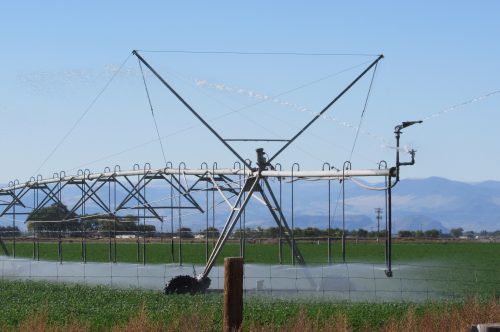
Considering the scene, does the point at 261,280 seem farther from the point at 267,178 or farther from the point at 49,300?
the point at 49,300

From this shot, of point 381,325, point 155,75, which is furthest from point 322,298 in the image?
point 155,75

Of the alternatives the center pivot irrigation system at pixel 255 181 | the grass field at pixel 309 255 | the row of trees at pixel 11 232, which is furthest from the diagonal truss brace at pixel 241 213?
the grass field at pixel 309 255

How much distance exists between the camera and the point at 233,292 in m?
16.8

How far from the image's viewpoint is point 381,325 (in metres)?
→ 24.3

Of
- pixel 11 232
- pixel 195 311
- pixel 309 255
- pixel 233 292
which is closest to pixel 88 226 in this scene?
pixel 309 255

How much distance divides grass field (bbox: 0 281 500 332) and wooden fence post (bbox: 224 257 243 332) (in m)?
1.23

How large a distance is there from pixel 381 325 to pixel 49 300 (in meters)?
10.5

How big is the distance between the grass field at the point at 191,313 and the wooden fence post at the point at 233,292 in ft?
4.05

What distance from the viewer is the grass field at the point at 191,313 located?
20016 mm

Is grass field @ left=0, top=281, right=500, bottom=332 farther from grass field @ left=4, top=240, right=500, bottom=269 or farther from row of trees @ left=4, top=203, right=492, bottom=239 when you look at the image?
grass field @ left=4, top=240, right=500, bottom=269

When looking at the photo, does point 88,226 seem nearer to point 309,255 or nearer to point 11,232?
point 309,255

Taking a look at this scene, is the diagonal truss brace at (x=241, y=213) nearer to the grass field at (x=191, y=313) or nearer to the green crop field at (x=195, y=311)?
the green crop field at (x=195, y=311)

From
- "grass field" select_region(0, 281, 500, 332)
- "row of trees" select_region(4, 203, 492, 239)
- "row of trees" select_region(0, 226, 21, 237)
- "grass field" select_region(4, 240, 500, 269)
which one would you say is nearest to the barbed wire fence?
"row of trees" select_region(4, 203, 492, 239)

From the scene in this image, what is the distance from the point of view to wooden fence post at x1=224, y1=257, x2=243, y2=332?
656 inches
